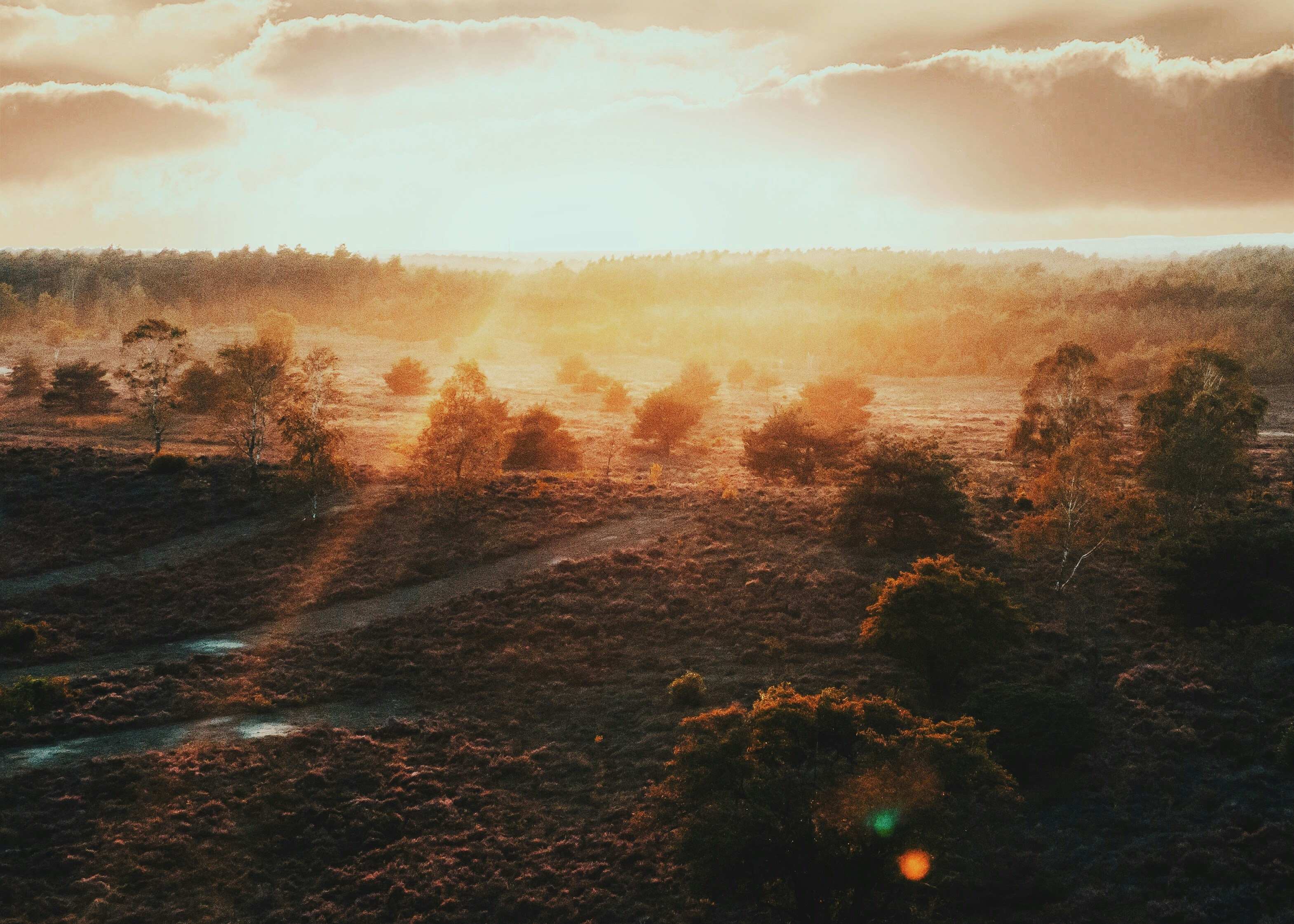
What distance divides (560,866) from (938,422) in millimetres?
88580

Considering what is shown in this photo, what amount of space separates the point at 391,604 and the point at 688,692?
1720 centimetres

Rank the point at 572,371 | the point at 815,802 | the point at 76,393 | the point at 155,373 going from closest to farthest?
the point at 815,802 → the point at 155,373 → the point at 76,393 → the point at 572,371

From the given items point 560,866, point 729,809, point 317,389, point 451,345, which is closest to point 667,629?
point 560,866

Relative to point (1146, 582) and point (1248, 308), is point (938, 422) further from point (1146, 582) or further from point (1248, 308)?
point (1248, 308)

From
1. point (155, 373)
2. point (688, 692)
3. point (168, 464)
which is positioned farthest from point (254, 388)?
point (688, 692)

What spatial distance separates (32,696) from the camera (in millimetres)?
28188

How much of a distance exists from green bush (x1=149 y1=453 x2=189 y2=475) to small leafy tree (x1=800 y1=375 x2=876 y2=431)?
59.5m

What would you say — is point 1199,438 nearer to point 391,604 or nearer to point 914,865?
point 914,865

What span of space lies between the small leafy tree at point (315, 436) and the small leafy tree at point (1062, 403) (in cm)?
4708

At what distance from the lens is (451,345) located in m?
162

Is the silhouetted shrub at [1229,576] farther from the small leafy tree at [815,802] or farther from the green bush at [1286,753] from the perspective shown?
the small leafy tree at [815,802]

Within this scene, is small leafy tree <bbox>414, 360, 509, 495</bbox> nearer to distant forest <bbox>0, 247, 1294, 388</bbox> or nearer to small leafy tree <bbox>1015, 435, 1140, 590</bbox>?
small leafy tree <bbox>1015, 435, 1140, 590</bbox>

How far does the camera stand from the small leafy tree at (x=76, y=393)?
269ft

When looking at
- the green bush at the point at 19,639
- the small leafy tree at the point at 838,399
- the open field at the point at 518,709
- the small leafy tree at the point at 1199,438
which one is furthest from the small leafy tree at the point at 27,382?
the small leafy tree at the point at 1199,438
